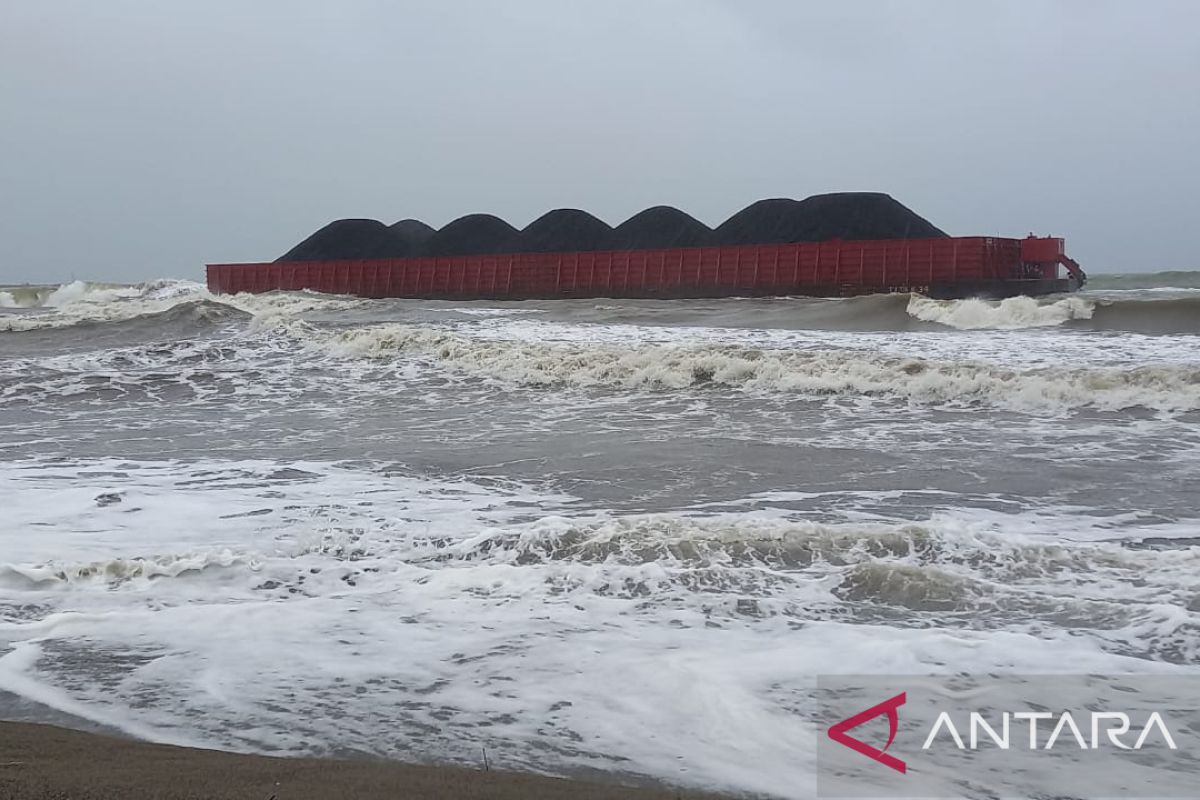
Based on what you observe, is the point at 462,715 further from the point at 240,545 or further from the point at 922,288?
the point at 922,288

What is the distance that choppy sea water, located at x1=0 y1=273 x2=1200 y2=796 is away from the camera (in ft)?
10.6

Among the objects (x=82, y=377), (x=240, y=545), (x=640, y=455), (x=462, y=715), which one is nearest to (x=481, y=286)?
(x=82, y=377)

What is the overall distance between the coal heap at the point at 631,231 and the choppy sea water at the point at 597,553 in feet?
95.5

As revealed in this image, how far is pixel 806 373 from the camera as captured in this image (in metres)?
12.1

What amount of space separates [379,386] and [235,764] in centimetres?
1089

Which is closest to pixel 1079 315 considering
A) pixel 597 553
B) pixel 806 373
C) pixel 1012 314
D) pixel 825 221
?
pixel 1012 314

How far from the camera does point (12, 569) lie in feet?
15.5

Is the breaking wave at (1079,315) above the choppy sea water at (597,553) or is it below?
above

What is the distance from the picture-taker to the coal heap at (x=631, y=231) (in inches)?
1603

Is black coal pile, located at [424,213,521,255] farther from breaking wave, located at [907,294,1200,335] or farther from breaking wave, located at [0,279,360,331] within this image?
breaking wave, located at [907,294,1200,335]

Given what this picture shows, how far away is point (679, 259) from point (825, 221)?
1029 centimetres

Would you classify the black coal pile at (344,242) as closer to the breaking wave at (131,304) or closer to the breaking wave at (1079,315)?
the breaking wave at (131,304)

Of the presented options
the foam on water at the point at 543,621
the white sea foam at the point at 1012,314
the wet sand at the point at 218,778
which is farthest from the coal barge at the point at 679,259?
the wet sand at the point at 218,778

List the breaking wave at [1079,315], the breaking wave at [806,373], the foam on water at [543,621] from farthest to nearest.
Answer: the breaking wave at [1079,315]
the breaking wave at [806,373]
the foam on water at [543,621]
